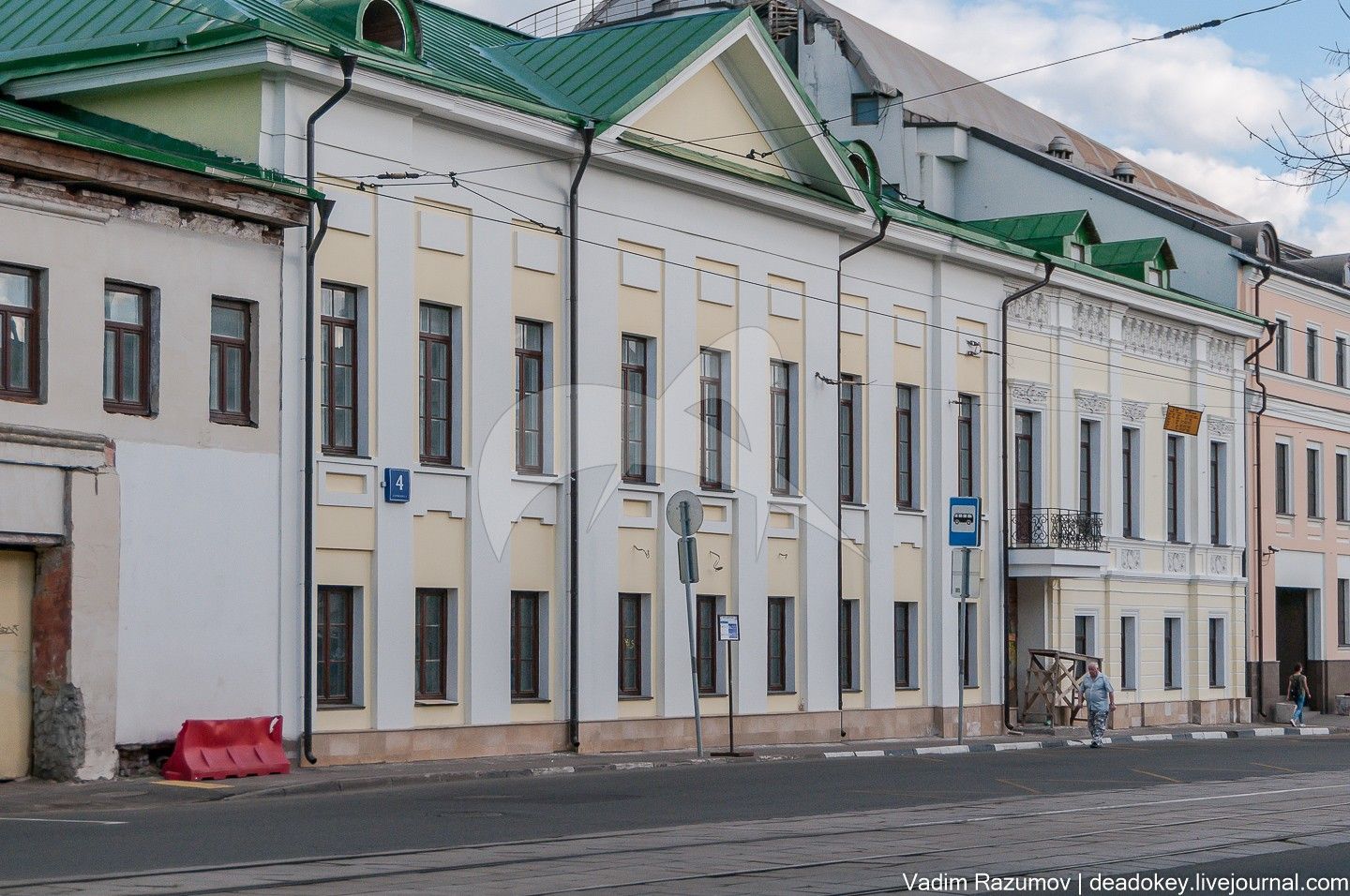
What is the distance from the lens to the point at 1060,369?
3950 centimetres

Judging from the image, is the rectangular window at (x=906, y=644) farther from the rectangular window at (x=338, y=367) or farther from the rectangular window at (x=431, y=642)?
the rectangular window at (x=338, y=367)

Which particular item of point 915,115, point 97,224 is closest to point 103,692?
point 97,224

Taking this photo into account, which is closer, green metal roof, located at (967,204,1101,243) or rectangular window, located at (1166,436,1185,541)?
green metal roof, located at (967,204,1101,243)

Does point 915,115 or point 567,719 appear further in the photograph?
point 915,115

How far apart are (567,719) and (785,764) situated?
10.2ft

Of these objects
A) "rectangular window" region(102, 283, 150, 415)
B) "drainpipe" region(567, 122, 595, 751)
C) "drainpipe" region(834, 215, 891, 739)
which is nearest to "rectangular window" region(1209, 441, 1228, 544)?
"drainpipe" region(834, 215, 891, 739)

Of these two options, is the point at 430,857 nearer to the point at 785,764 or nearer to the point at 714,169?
the point at 785,764

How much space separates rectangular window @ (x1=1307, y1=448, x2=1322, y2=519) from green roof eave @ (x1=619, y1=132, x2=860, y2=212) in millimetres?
22124

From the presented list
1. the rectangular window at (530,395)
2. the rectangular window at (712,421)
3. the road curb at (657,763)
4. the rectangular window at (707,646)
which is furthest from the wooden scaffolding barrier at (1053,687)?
the rectangular window at (530,395)

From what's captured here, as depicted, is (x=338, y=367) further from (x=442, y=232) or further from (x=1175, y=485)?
(x=1175, y=485)

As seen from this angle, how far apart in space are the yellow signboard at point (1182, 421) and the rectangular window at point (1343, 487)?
1050cm

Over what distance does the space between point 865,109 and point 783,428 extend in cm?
1517

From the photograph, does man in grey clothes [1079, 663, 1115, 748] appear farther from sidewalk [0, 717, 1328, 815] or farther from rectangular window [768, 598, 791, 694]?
rectangular window [768, 598, 791, 694]

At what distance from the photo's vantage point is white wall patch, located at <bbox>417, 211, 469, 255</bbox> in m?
25.2
